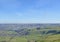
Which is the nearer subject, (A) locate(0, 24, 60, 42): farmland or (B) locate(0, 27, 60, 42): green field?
(B) locate(0, 27, 60, 42): green field

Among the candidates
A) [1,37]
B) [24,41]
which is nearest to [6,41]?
[1,37]

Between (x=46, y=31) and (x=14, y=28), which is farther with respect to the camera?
(x=46, y=31)

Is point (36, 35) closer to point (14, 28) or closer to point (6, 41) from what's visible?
point (14, 28)

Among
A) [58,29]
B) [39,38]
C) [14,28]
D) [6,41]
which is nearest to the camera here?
[6,41]

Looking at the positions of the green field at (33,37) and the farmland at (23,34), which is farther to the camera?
the farmland at (23,34)

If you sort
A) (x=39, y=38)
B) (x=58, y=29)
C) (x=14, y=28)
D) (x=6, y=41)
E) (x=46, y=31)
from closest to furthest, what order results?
(x=6, y=41)
(x=39, y=38)
(x=14, y=28)
(x=46, y=31)
(x=58, y=29)

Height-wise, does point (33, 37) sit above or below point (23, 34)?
below

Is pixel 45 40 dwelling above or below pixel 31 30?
below

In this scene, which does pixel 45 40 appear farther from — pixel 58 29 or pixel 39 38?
pixel 58 29

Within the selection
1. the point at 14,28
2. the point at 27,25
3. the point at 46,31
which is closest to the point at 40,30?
the point at 46,31
